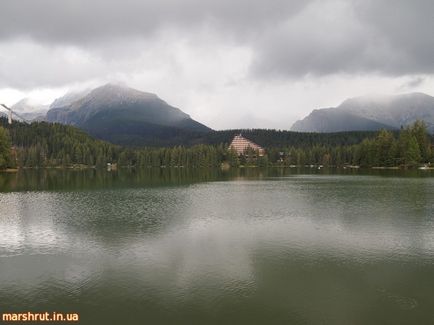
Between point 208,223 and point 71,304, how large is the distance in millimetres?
26398

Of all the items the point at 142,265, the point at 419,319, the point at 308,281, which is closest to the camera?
the point at 419,319

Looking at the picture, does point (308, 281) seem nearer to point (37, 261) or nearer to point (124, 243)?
point (124, 243)

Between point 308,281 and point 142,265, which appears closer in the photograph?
point 308,281

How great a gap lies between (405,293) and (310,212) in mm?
30713

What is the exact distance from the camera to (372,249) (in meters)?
35.0

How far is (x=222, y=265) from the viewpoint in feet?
100

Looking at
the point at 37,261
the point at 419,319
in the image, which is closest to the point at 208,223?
the point at 37,261

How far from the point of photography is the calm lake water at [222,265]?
22516 mm

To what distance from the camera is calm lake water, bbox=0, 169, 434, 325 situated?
2252 centimetres

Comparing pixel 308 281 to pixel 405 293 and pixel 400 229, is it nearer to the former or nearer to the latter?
pixel 405 293

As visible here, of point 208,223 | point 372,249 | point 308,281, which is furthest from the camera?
point 208,223

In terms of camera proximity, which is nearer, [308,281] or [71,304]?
[71,304]

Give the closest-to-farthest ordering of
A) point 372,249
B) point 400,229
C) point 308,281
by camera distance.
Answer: point 308,281 → point 372,249 → point 400,229

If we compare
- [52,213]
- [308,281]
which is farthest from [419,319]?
[52,213]
